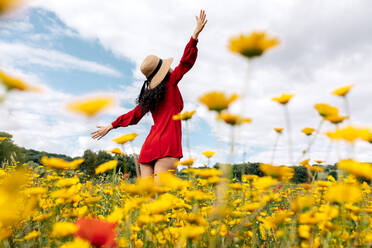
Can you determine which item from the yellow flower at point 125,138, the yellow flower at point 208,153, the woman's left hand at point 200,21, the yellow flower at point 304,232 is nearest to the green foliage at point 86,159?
the yellow flower at point 125,138

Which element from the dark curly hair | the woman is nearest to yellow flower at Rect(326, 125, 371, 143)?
the woman

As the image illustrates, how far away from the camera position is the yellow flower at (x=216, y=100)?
1.14 meters

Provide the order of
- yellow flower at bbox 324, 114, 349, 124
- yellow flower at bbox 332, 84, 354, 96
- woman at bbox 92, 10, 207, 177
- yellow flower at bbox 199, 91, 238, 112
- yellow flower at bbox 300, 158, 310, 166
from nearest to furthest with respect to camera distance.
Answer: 1. yellow flower at bbox 199, 91, 238, 112
2. yellow flower at bbox 324, 114, 349, 124
3. yellow flower at bbox 332, 84, 354, 96
4. yellow flower at bbox 300, 158, 310, 166
5. woman at bbox 92, 10, 207, 177

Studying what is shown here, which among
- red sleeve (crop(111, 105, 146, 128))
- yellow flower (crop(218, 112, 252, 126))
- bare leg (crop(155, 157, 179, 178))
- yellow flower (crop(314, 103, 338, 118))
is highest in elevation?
red sleeve (crop(111, 105, 146, 128))

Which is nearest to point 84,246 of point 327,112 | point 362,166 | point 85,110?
point 85,110

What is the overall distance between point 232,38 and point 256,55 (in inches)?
4.6

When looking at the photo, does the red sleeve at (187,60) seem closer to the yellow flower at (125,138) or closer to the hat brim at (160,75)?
the hat brim at (160,75)

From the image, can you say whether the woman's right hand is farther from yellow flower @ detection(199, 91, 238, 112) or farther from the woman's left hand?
yellow flower @ detection(199, 91, 238, 112)

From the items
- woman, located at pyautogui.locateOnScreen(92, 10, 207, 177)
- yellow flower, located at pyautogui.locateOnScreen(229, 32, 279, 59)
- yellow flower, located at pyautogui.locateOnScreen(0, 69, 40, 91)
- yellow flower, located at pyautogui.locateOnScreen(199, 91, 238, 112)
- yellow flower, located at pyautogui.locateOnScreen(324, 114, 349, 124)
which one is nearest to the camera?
yellow flower, located at pyautogui.locateOnScreen(0, 69, 40, 91)

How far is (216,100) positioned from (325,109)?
2.07ft

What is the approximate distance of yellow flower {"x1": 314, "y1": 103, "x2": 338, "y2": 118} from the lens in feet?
4.42

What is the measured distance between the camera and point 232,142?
3.40 ft

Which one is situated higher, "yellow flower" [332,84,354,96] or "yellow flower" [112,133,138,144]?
"yellow flower" [332,84,354,96]

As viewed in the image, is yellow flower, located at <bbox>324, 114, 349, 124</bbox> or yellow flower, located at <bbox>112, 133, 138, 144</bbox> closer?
yellow flower, located at <bbox>324, 114, 349, 124</bbox>
